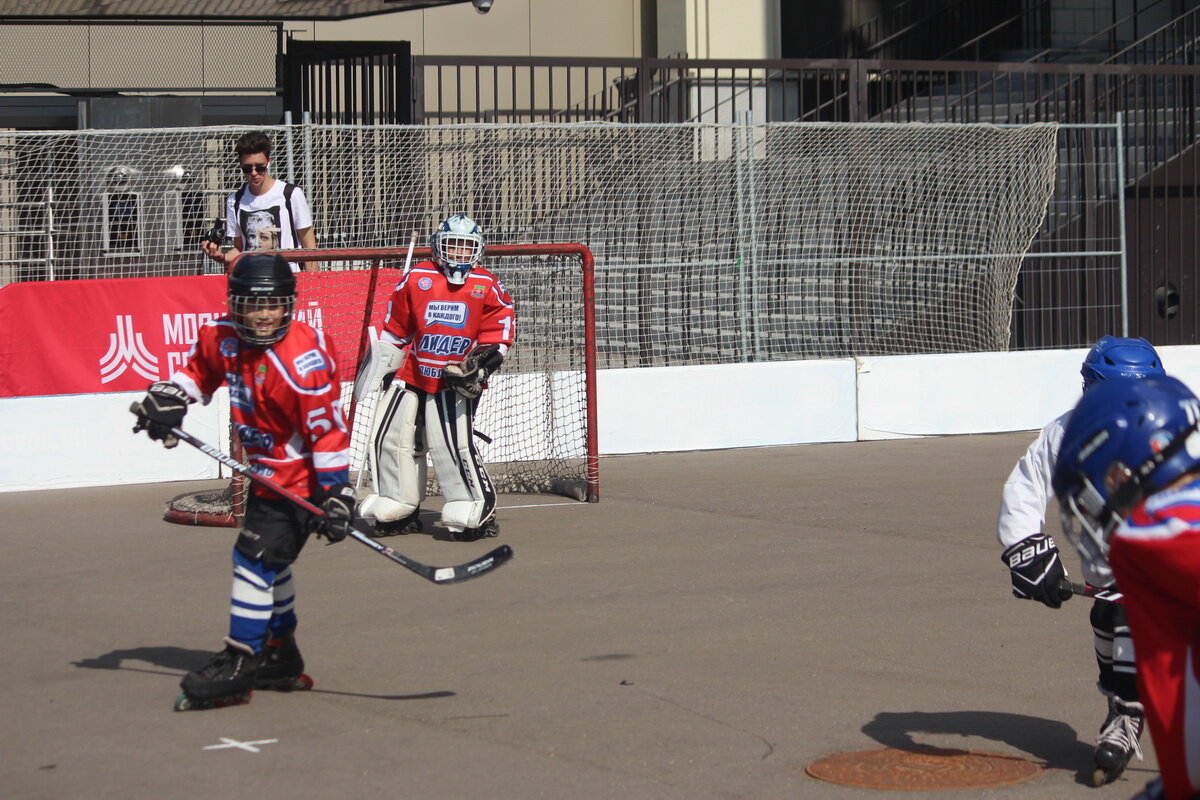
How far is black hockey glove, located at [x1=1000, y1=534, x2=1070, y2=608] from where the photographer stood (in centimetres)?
446

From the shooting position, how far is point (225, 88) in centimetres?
1864

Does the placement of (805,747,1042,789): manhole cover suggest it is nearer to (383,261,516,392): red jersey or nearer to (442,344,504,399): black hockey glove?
(442,344,504,399): black hockey glove

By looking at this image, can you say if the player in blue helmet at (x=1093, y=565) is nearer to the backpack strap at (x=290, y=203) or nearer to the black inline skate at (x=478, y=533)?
the black inline skate at (x=478, y=533)

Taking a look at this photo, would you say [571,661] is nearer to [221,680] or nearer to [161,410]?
[221,680]

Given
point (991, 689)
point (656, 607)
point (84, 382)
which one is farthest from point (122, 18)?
point (991, 689)

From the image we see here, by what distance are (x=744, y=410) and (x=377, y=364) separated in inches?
174

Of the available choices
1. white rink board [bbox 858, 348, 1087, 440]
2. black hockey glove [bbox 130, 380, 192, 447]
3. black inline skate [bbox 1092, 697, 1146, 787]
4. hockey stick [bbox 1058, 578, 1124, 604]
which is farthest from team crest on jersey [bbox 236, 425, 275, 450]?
white rink board [bbox 858, 348, 1087, 440]

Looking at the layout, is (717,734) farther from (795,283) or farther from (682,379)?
(795,283)

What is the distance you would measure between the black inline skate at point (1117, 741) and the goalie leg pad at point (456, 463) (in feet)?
15.4

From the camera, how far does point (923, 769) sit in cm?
478

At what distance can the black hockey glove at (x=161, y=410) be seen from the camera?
560 centimetres

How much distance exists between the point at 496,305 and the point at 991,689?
4.27 m

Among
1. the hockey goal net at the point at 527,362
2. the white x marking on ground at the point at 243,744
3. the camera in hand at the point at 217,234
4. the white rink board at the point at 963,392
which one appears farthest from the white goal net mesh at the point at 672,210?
the white x marking on ground at the point at 243,744

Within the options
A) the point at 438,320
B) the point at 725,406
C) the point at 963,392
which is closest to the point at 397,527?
the point at 438,320
